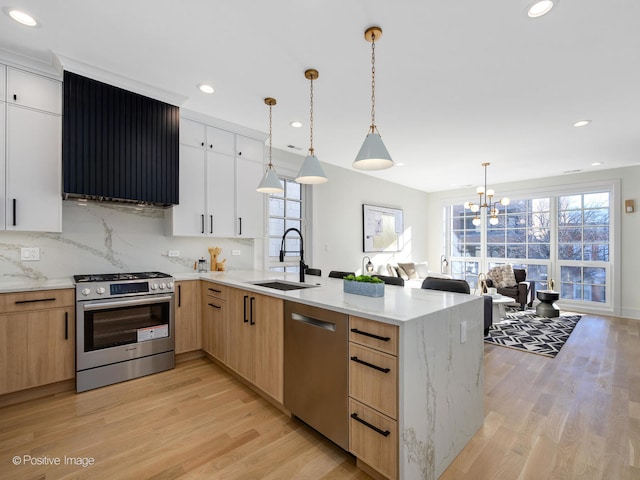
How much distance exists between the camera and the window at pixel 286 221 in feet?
14.9

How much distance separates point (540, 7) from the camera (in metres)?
1.78

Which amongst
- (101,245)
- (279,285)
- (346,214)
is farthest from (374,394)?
(346,214)

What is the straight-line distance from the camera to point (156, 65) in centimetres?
245

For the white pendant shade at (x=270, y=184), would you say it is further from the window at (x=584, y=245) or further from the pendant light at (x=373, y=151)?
the window at (x=584, y=245)

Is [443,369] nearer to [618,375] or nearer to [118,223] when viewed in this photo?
[618,375]

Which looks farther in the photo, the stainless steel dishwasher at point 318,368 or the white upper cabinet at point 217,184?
the white upper cabinet at point 217,184

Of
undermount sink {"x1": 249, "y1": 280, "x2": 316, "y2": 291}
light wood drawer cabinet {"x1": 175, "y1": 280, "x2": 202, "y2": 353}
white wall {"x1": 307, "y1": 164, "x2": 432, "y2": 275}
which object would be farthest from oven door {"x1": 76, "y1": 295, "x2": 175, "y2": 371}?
white wall {"x1": 307, "y1": 164, "x2": 432, "y2": 275}

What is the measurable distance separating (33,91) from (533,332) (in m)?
6.18

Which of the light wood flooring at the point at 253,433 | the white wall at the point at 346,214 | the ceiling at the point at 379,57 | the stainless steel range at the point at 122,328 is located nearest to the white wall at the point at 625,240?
the ceiling at the point at 379,57

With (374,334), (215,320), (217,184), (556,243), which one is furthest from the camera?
(556,243)

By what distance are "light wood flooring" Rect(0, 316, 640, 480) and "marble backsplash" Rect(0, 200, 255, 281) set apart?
1148mm

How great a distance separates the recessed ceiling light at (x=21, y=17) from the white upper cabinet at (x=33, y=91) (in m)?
0.58

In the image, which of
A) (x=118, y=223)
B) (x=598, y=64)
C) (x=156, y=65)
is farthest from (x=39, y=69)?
(x=598, y=64)

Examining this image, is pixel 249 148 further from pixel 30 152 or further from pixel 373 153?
pixel 373 153
